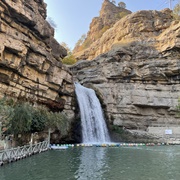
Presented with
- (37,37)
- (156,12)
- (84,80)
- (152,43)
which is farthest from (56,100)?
(156,12)

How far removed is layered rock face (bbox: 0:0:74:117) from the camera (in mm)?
19750

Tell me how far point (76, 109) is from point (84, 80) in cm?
750

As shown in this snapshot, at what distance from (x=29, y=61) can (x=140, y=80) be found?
1985cm

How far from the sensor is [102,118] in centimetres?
3142

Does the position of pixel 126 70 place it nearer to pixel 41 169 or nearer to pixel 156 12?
pixel 156 12

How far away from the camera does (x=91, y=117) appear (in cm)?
3006

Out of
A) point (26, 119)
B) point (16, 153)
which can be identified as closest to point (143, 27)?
point (26, 119)

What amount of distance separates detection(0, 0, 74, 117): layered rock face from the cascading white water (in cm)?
213

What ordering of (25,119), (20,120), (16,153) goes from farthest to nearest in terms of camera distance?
(25,119) < (20,120) < (16,153)

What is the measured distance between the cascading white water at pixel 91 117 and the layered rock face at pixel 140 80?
5.94 ft

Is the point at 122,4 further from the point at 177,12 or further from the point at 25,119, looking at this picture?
the point at 25,119

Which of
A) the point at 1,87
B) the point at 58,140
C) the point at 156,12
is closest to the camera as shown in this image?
the point at 1,87

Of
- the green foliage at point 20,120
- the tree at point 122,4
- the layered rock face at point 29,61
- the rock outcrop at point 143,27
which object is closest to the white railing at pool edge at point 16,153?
the green foliage at point 20,120

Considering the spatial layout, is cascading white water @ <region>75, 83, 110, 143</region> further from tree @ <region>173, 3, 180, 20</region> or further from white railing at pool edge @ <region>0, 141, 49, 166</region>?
tree @ <region>173, 3, 180, 20</region>
